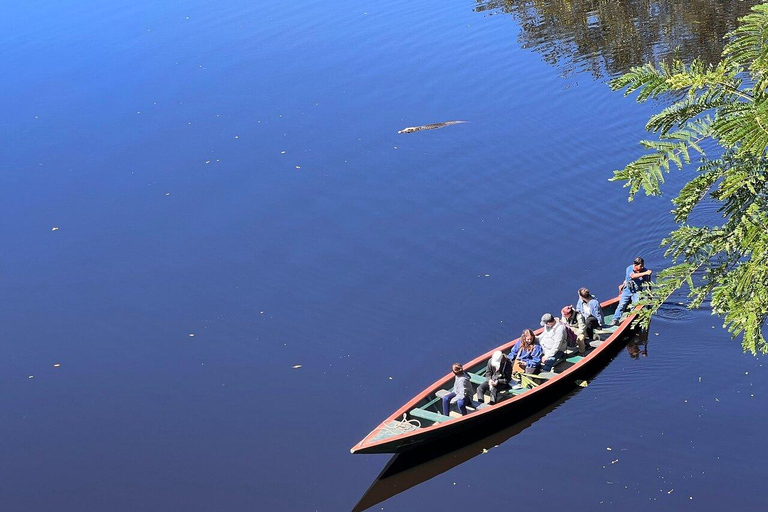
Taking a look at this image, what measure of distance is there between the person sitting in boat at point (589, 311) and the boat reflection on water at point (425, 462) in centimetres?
259

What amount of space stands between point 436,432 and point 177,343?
267 inches

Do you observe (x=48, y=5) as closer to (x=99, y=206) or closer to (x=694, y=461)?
(x=99, y=206)

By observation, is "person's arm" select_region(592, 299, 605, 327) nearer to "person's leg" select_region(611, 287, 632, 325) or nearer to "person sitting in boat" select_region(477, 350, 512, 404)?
"person's leg" select_region(611, 287, 632, 325)

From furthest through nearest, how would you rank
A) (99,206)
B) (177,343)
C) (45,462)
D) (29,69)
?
(29,69)
(99,206)
(177,343)
(45,462)

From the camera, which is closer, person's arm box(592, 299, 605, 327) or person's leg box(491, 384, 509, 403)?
person's leg box(491, 384, 509, 403)

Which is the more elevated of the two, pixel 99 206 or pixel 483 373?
pixel 99 206

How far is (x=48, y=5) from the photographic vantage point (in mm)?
48719

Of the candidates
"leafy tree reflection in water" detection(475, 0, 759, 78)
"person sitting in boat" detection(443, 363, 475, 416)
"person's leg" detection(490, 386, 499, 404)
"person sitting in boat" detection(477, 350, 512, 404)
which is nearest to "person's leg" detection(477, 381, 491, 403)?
"person sitting in boat" detection(477, 350, 512, 404)

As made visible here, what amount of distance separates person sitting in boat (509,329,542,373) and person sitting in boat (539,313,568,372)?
0.24 m

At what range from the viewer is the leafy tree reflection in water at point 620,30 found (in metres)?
33.2

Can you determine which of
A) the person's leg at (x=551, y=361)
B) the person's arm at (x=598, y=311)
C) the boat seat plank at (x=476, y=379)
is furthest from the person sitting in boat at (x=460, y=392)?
the person's arm at (x=598, y=311)

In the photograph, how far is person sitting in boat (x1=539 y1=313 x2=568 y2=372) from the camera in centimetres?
1789

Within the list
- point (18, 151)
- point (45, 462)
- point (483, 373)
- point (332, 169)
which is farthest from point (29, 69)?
point (483, 373)

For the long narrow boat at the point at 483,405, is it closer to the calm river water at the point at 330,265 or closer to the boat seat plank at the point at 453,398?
the boat seat plank at the point at 453,398
